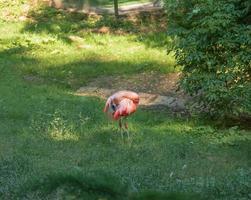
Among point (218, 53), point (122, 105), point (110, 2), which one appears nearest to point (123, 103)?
point (122, 105)

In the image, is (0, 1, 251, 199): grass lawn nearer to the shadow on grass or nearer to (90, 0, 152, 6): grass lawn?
the shadow on grass

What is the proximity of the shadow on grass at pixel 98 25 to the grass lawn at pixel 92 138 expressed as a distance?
54 centimetres

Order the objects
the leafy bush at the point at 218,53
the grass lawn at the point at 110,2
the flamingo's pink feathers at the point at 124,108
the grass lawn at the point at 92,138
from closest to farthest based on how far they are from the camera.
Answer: the grass lawn at the point at 92,138 → the flamingo's pink feathers at the point at 124,108 → the leafy bush at the point at 218,53 → the grass lawn at the point at 110,2

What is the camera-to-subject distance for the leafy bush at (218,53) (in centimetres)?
820

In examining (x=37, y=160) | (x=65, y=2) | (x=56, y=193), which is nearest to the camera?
(x=56, y=193)

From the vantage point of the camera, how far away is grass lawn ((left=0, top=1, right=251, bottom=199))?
4746mm

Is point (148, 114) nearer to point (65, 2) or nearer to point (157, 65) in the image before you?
point (157, 65)

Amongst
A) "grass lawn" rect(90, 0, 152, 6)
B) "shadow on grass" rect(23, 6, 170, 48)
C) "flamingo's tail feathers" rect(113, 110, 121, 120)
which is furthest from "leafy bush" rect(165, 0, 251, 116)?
"grass lawn" rect(90, 0, 152, 6)

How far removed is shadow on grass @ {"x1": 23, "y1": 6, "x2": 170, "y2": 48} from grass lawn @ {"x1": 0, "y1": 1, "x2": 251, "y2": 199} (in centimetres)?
54

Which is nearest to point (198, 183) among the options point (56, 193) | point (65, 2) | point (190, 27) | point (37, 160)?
point (56, 193)

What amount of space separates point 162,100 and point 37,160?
14.0ft

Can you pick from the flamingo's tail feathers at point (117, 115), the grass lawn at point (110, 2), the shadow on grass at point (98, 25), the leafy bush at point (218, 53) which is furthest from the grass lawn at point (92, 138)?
the grass lawn at point (110, 2)

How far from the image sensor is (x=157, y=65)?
40.8 ft

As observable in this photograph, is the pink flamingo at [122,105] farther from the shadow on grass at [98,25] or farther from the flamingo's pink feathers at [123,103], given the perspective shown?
the shadow on grass at [98,25]
